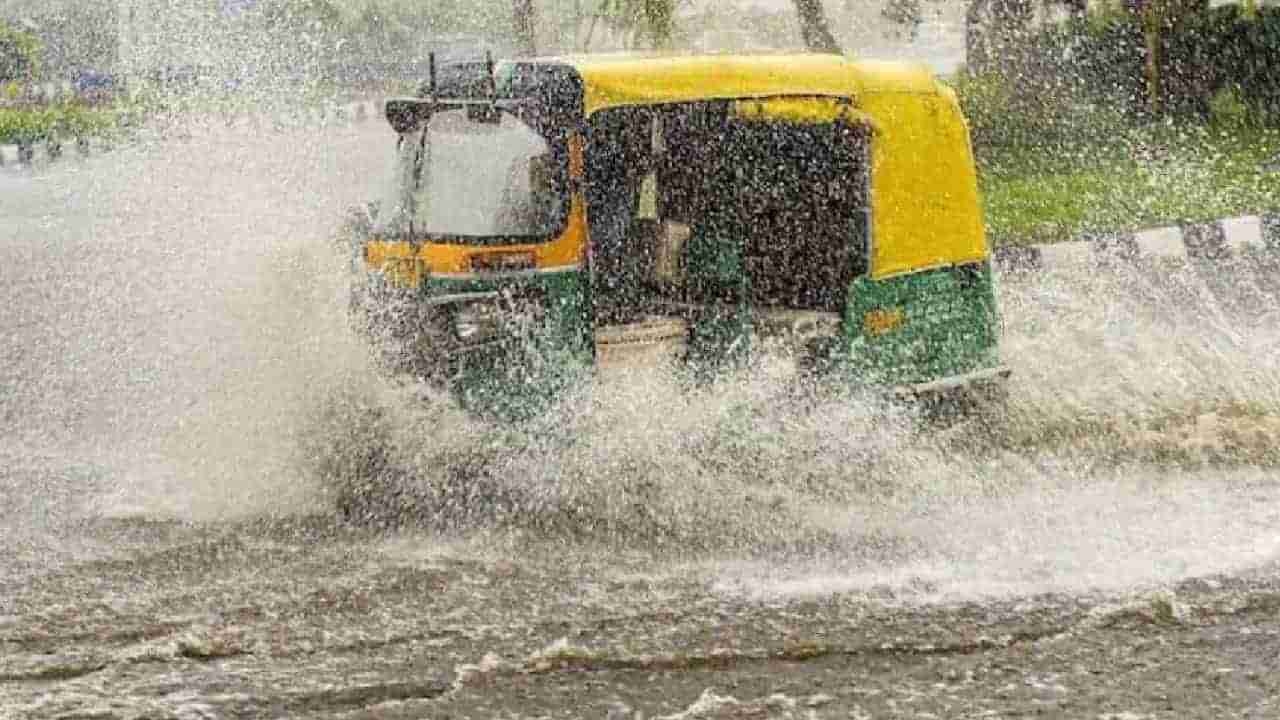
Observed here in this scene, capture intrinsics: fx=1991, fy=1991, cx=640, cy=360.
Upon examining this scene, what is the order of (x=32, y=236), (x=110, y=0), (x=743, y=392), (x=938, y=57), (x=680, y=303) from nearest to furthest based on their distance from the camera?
1. (x=743, y=392)
2. (x=680, y=303)
3. (x=32, y=236)
4. (x=938, y=57)
5. (x=110, y=0)

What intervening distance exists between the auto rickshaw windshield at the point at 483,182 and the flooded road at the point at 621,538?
0.48 metres

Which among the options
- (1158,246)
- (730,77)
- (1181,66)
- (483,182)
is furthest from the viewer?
(1181,66)

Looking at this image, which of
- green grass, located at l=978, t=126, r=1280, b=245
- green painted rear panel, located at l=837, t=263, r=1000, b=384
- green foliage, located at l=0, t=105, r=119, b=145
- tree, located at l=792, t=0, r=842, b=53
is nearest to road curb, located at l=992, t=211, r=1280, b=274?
green grass, located at l=978, t=126, r=1280, b=245

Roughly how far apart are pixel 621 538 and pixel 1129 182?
13.4 meters

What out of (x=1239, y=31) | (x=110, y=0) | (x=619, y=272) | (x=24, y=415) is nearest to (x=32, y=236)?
(x=24, y=415)

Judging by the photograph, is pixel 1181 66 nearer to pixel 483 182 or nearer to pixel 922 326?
pixel 922 326

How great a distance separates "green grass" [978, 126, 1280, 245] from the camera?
53.2ft

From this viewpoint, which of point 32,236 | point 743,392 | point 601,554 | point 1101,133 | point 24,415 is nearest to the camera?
point 601,554

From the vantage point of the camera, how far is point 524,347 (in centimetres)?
696

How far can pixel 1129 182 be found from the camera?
62.4ft

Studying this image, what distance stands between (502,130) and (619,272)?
1.29 meters

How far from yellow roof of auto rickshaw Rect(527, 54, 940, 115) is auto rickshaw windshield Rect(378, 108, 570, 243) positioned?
286 millimetres

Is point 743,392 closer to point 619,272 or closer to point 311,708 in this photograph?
point 619,272

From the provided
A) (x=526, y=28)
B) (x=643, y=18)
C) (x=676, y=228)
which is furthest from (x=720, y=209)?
(x=526, y=28)
